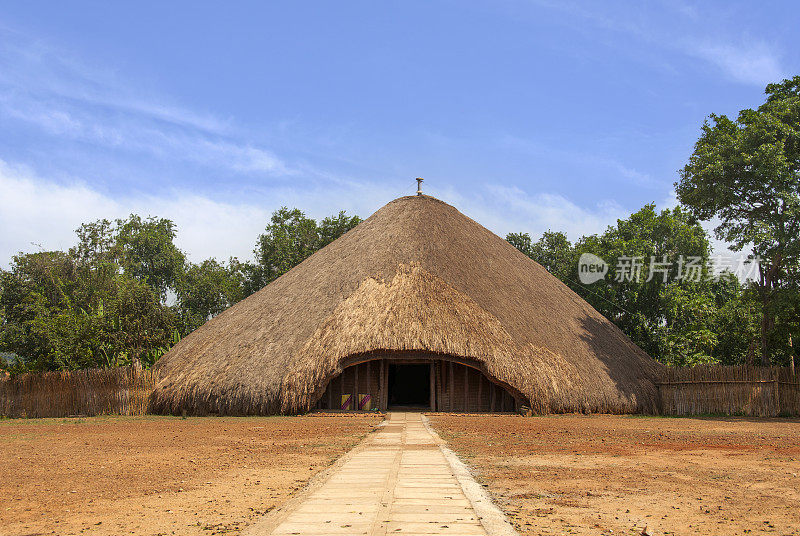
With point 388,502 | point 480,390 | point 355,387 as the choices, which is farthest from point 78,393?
point 388,502

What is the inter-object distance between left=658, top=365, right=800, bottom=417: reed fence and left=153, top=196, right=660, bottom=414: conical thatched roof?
4.02 feet

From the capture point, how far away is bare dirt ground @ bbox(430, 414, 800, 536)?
221 inches

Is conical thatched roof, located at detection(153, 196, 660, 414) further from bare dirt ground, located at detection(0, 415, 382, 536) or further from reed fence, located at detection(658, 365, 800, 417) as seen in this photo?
bare dirt ground, located at detection(0, 415, 382, 536)

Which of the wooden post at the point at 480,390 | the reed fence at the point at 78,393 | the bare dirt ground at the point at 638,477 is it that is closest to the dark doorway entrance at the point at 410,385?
the wooden post at the point at 480,390

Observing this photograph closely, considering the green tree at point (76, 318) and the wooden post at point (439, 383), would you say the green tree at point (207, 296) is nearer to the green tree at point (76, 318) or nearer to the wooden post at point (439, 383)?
the green tree at point (76, 318)

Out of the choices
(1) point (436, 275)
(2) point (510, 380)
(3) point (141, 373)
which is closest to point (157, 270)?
(3) point (141, 373)

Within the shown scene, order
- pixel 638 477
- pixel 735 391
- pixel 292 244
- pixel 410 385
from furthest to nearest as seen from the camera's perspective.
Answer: pixel 292 244 → pixel 410 385 → pixel 735 391 → pixel 638 477

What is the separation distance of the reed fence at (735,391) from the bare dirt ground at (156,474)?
11829mm

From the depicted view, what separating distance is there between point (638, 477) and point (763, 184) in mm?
17127

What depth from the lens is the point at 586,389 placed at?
66.9 ft

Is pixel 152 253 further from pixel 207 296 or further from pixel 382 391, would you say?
pixel 382 391

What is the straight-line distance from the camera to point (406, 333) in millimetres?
19656

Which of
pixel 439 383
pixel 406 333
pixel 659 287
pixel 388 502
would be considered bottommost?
pixel 388 502

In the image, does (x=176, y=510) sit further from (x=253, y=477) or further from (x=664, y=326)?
(x=664, y=326)
